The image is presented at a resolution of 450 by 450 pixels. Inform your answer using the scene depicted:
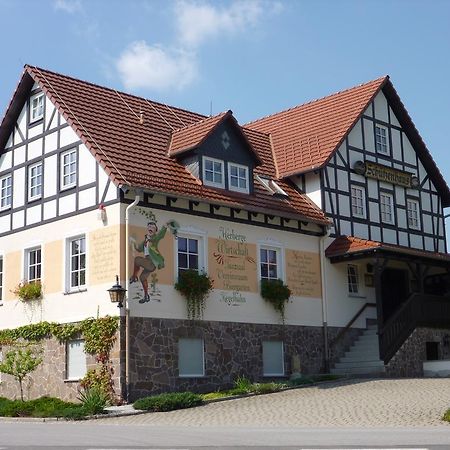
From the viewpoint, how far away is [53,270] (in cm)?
2388

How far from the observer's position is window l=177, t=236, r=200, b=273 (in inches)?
910

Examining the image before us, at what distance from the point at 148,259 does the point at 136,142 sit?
4.09 meters

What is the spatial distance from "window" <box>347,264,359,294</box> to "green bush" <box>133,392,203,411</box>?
942cm

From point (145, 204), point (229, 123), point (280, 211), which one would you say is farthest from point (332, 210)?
point (145, 204)

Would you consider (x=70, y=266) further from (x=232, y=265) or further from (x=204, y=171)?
(x=204, y=171)

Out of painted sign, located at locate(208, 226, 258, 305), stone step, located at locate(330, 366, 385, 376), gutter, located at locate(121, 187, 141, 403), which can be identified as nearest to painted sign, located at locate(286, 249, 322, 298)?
painted sign, located at locate(208, 226, 258, 305)

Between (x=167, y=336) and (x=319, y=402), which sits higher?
(x=167, y=336)

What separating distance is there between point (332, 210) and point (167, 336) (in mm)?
8245

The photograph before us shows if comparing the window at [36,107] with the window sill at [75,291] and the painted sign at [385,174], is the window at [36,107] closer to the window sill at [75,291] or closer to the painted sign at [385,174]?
the window sill at [75,291]

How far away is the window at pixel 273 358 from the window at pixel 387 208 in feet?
23.3

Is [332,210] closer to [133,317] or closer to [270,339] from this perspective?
[270,339]

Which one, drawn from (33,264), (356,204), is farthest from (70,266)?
(356,204)

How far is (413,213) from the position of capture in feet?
101

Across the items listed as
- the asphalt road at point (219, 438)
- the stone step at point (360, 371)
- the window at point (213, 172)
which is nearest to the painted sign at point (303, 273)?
the stone step at point (360, 371)
